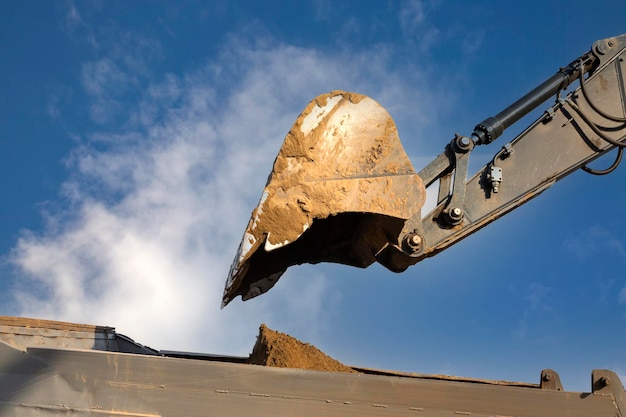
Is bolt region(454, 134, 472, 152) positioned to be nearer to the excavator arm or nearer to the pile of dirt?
the excavator arm

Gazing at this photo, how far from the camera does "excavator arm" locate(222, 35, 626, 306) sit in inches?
158

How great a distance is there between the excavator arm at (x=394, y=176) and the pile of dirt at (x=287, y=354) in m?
0.38

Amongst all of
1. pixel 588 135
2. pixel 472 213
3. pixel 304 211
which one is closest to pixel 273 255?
pixel 304 211

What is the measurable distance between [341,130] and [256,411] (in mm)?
1767

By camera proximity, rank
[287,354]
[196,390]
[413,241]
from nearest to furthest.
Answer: [196,390] < [287,354] < [413,241]

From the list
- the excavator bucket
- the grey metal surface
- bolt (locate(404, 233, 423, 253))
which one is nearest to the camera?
the grey metal surface

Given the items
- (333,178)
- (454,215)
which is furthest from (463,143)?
(333,178)

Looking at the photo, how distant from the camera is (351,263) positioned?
16.5ft

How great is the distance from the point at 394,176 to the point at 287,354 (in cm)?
125

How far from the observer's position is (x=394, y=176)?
13.5 feet

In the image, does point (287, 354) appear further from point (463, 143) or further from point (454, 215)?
point (463, 143)

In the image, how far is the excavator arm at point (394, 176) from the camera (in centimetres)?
400

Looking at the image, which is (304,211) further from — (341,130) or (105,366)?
(105,366)

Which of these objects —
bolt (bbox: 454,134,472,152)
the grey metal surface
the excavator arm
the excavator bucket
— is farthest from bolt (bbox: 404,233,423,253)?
the grey metal surface
